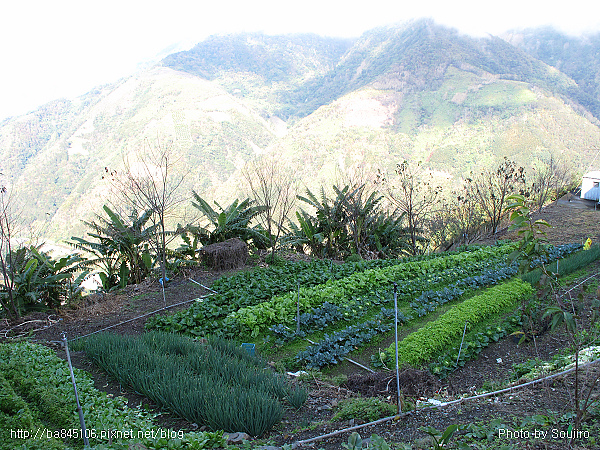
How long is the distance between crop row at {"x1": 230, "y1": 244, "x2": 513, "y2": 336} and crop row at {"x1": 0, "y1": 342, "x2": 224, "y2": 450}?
2.58 metres

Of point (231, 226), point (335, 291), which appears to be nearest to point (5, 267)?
point (231, 226)

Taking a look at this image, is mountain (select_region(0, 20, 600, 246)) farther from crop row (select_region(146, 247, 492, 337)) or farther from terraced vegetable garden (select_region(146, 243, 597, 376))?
terraced vegetable garden (select_region(146, 243, 597, 376))

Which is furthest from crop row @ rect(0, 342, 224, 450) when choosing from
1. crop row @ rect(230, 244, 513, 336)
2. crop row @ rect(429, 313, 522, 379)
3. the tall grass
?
the tall grass

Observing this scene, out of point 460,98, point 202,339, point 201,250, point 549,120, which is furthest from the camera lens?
point 460,98

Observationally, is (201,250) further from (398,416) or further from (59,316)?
(398,416)

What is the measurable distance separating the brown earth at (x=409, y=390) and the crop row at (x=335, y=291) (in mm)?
1676

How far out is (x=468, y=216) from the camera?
17500mm

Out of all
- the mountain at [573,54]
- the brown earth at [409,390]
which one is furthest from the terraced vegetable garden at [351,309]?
the mountain at [573,54]

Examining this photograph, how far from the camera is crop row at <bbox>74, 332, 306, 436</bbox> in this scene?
3412mm

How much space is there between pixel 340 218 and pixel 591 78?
486 feet

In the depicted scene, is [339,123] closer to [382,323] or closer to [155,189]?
[155,189]

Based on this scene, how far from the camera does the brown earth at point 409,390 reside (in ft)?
10.5

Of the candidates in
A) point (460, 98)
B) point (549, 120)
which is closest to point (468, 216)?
point (549, 120)

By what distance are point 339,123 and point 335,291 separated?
82541mm
